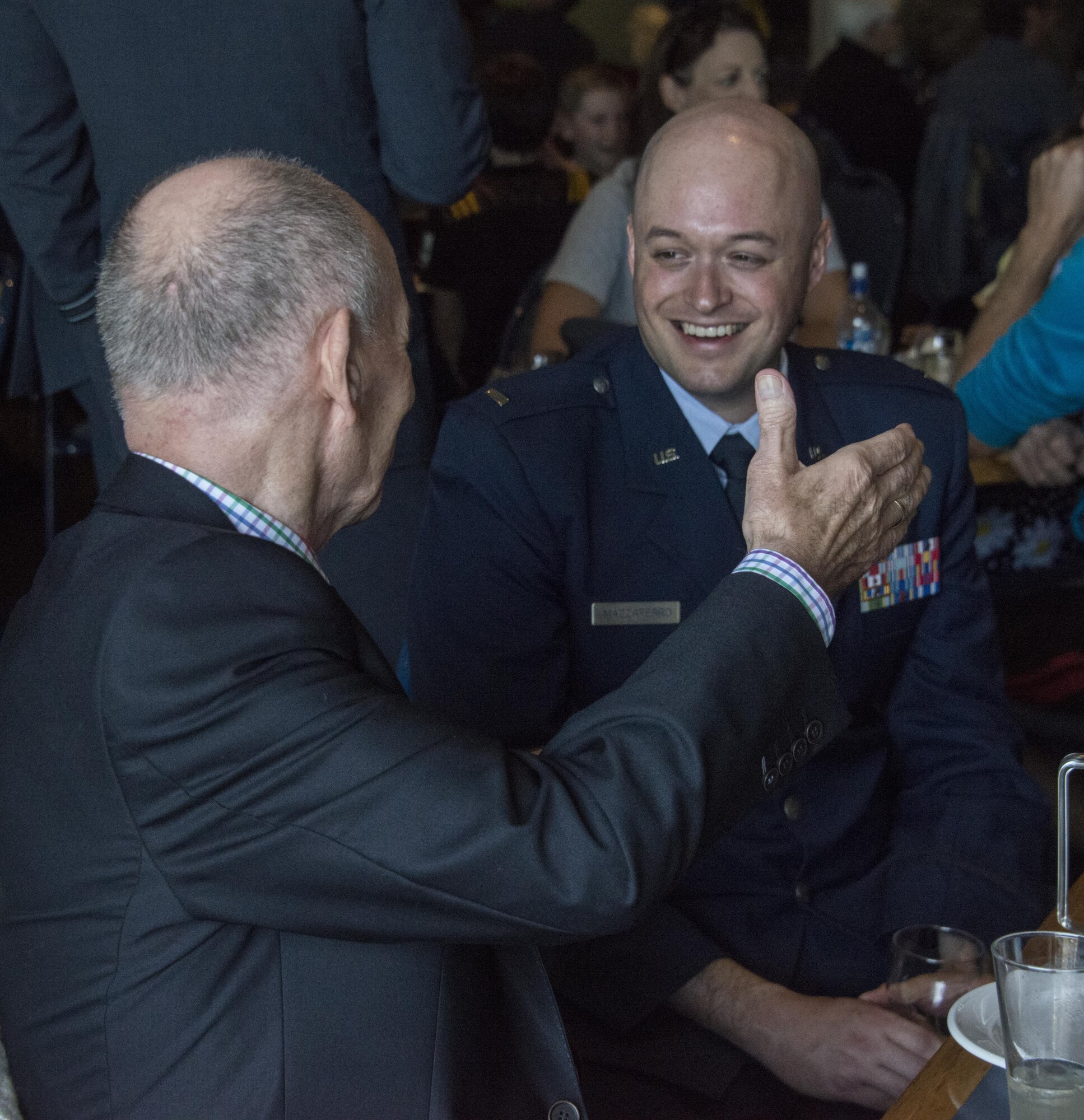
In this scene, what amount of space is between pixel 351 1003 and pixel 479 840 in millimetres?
203

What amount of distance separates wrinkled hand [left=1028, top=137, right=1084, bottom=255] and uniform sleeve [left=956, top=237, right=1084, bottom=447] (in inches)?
19.8

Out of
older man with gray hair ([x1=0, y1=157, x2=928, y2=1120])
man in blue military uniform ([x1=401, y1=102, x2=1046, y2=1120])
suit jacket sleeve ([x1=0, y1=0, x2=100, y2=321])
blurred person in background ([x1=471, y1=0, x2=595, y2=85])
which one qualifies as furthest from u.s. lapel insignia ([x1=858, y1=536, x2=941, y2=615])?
blurred person in background ([x1=471, y1=0, x2=595, y2=85])

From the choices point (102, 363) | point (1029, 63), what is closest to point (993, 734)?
point (102, 363)

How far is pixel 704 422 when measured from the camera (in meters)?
1.85

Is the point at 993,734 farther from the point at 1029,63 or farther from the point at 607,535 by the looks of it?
the point at 1029,63

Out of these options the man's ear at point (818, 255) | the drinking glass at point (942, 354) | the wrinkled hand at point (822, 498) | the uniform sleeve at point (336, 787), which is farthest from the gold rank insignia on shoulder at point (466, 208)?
the uniform sleeve at point (336, 787)

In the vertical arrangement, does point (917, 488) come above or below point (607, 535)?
above

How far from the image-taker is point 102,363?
2.28m

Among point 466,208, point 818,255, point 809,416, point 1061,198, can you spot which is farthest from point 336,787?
point 466,208

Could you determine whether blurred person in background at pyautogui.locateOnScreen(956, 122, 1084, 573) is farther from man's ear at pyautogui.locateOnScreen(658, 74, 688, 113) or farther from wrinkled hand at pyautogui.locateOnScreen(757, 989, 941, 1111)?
wrinkled hand at pyautogui.locateOnScreen(757, 989, 941, 1111)

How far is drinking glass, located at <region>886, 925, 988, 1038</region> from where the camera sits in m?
1.25

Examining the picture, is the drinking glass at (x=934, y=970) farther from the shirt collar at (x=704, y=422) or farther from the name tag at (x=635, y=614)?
the shirt collar at (x=704, y=422)

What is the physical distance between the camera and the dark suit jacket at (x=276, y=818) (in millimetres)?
928

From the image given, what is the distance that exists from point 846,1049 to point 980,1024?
404mm
